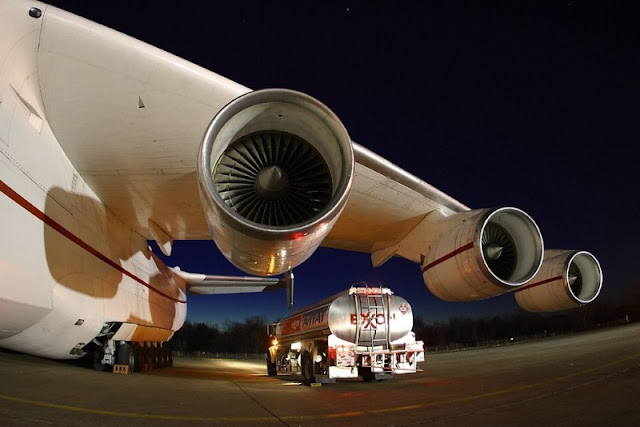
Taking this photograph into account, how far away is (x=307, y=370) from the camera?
35.5 ft

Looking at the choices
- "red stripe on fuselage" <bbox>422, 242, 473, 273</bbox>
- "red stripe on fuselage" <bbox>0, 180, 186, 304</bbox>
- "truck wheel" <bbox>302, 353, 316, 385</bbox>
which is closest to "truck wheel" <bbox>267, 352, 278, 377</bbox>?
"truck wheel" <bbox>302, 353, 316, 385</bbox>

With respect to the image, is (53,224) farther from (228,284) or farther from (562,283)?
(228,284)

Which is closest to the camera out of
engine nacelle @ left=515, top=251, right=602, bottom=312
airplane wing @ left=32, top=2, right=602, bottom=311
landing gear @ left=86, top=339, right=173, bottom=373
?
airplane wing @ left=32, top=2, right=602, bottom=311

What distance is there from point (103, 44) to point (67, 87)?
896mm

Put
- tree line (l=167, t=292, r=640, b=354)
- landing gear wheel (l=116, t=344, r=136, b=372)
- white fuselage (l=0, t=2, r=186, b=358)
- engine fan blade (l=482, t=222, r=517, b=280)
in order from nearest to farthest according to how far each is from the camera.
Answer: white fuselage (l=0, t=2, r=186, b=358) → engine fan blade (l=482, t=222, r=517, b=280) → landing gear wheel (l=116, t=344, r=136, b=372) → tree line (l=167, t=292, r=640, b=354)

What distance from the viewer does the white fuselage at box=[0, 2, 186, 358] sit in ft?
17.5

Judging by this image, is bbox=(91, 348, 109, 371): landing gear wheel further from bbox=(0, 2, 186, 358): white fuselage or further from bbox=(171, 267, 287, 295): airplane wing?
bbox=(171, 267, 287, 295): airplane wing

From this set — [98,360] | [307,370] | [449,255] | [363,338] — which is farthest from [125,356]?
[449,255]

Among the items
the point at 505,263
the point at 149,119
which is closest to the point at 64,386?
the point at 149,119

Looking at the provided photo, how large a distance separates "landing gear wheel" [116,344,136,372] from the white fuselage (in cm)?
99

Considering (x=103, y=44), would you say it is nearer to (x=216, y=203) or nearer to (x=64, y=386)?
(x=216, y=203)

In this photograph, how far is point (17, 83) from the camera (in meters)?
5.59

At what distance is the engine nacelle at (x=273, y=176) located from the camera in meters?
4.89

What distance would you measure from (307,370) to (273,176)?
268 inches
